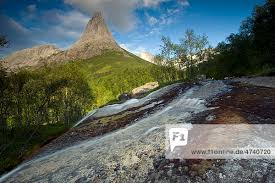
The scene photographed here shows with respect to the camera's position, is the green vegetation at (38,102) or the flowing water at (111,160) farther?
the green vegetation at (38,102)

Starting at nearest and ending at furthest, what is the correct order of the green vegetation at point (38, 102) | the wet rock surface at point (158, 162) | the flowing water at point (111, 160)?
1. the wet rock surface at point (158, 162)
2. the flowing water at point (111, 160)
3. the green vegetation at point (38, 102)

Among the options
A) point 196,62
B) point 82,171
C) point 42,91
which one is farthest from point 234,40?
point 82,171

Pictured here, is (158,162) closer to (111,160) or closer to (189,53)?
(111,160)

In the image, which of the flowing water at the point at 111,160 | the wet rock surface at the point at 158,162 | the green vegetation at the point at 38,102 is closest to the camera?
the wet rock surface at the point at 158,162

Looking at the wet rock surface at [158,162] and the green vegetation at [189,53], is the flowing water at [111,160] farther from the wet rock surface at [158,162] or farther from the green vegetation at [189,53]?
the green vegetation at [189,53]

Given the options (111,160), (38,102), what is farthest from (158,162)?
(38,102)

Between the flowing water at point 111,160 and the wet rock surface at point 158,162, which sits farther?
the flowing water at point 111,160

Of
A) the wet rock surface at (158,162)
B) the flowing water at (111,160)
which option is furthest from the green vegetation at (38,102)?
the wet rock surface at (158,162)

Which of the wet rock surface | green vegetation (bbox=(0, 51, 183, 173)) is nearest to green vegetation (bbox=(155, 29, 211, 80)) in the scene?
green vegetation (bbox=(0, 51, 183, 173))

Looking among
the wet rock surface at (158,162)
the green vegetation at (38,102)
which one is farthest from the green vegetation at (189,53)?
the wet rock surface at (158,162)

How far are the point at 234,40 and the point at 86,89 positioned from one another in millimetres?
56447

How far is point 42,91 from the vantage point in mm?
81250

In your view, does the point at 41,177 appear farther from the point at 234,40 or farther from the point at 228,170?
the point at 234,40

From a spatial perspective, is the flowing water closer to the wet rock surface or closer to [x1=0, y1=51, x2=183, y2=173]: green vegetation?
the wet rock surface
